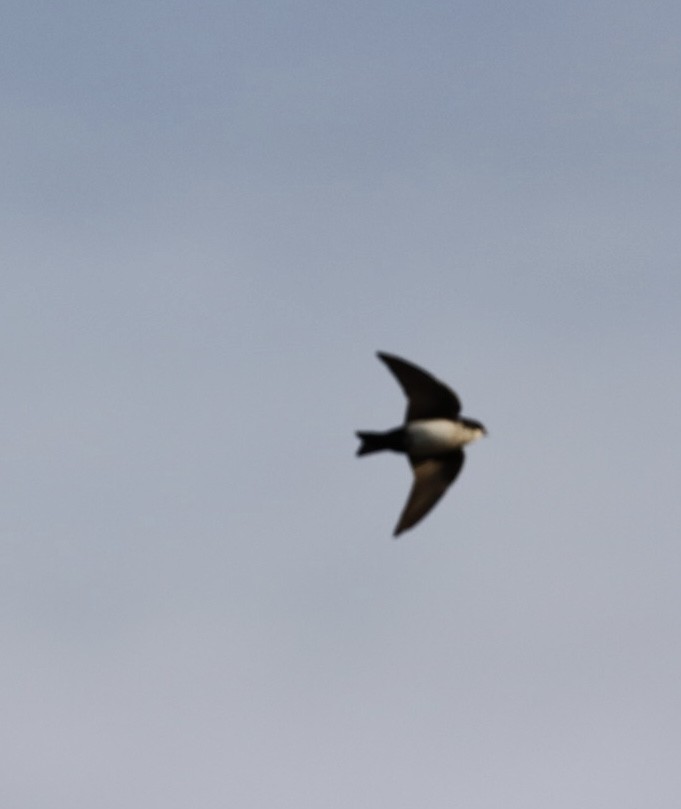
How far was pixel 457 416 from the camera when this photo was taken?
1400 inches

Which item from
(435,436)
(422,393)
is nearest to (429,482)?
(435,436)

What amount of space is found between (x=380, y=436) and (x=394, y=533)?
82.4 inches

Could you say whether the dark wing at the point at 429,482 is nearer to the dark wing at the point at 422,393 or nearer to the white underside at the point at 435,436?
the white underside at the point at 435,436

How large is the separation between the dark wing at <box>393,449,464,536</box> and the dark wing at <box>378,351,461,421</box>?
1025 millimetres

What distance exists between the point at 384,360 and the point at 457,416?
2198 mm

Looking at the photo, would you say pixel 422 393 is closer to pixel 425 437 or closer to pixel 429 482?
pixel 425 437

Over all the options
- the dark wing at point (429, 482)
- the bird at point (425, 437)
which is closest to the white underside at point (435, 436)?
the bird at point (425, 437)

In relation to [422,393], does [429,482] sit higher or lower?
lower

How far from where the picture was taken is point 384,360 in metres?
34.7

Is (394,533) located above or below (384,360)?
below

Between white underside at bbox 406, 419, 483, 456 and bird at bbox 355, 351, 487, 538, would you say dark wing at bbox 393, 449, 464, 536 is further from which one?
white underside at bbox 406, 419, 483, 456

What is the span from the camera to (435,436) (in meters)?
35.1

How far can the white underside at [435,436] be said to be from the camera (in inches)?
1374

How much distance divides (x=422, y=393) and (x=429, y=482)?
2.07m
